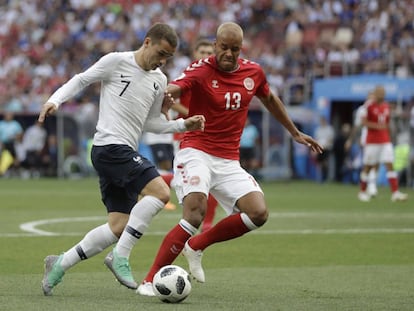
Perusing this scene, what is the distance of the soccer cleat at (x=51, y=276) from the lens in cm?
917

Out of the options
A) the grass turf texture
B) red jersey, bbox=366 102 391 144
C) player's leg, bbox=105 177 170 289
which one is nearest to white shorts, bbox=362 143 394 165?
red jersey, bbox=366 102 391 144

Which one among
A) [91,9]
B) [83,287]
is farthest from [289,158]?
[83,287]

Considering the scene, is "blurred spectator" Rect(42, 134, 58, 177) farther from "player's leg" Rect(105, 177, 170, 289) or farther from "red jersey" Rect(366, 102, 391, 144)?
"player's leg" Rect(105, 177, 170, 289)

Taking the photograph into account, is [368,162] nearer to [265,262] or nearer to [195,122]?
[265,262]

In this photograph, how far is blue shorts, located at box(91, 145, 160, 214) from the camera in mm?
9266

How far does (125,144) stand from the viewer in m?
9.41

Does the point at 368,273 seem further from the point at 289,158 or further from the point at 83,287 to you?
the point at 289,158

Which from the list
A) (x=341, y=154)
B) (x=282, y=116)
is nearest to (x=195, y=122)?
(x=282, y=116)

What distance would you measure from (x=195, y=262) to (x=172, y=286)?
1142 millimetres

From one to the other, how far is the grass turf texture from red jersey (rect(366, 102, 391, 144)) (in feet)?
6.53

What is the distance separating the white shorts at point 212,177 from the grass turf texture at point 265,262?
2.91ft

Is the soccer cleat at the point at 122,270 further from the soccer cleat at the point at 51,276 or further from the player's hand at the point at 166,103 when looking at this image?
the player's hand at the point at 166,103

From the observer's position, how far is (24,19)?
132ft

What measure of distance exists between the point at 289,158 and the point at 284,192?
287 inches
